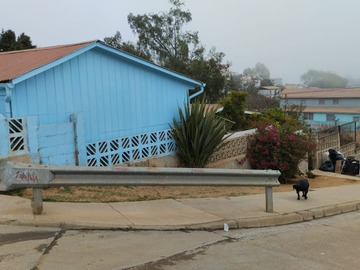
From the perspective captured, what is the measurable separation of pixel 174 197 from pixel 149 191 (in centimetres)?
94

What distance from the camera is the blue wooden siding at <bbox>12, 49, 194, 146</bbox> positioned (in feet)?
28.9

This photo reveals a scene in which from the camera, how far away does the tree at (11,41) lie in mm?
23562

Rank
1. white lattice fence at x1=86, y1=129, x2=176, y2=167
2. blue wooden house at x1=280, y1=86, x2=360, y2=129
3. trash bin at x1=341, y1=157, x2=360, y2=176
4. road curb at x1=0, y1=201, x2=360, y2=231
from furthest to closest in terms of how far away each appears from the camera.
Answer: blue wooden house at x1=280, y1=86, x2=360, y2=129 < trash bin at x1=341, y1=157, x2=360, y2=176 < white lattice fence at x1=86, y1=129, x2=176, y2=167 < road curb at x1=0, y1=201, x2=360, y2=231

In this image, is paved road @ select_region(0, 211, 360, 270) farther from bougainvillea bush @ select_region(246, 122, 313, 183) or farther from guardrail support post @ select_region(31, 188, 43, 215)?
bougainvillea bush @ select_region(246, 122, 313, 183)

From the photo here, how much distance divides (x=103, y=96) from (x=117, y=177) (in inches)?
182

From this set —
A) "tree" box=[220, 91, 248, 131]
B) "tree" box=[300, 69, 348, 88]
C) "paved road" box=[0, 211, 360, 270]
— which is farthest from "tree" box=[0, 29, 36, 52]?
"tree" box=[300, 69, 348, 88]

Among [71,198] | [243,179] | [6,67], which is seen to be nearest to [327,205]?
[243,179]

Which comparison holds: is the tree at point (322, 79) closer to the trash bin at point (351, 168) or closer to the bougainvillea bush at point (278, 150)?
the trash bin at point (351, 168)

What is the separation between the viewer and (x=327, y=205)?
8.55m

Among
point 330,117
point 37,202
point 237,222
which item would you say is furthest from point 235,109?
point 330,117

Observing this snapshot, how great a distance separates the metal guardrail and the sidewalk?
13.1 inches

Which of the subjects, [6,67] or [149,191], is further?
[6,67]

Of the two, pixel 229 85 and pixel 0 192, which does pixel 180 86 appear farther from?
pixel 229 85

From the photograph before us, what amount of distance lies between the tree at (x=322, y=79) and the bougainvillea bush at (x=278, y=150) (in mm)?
118665
